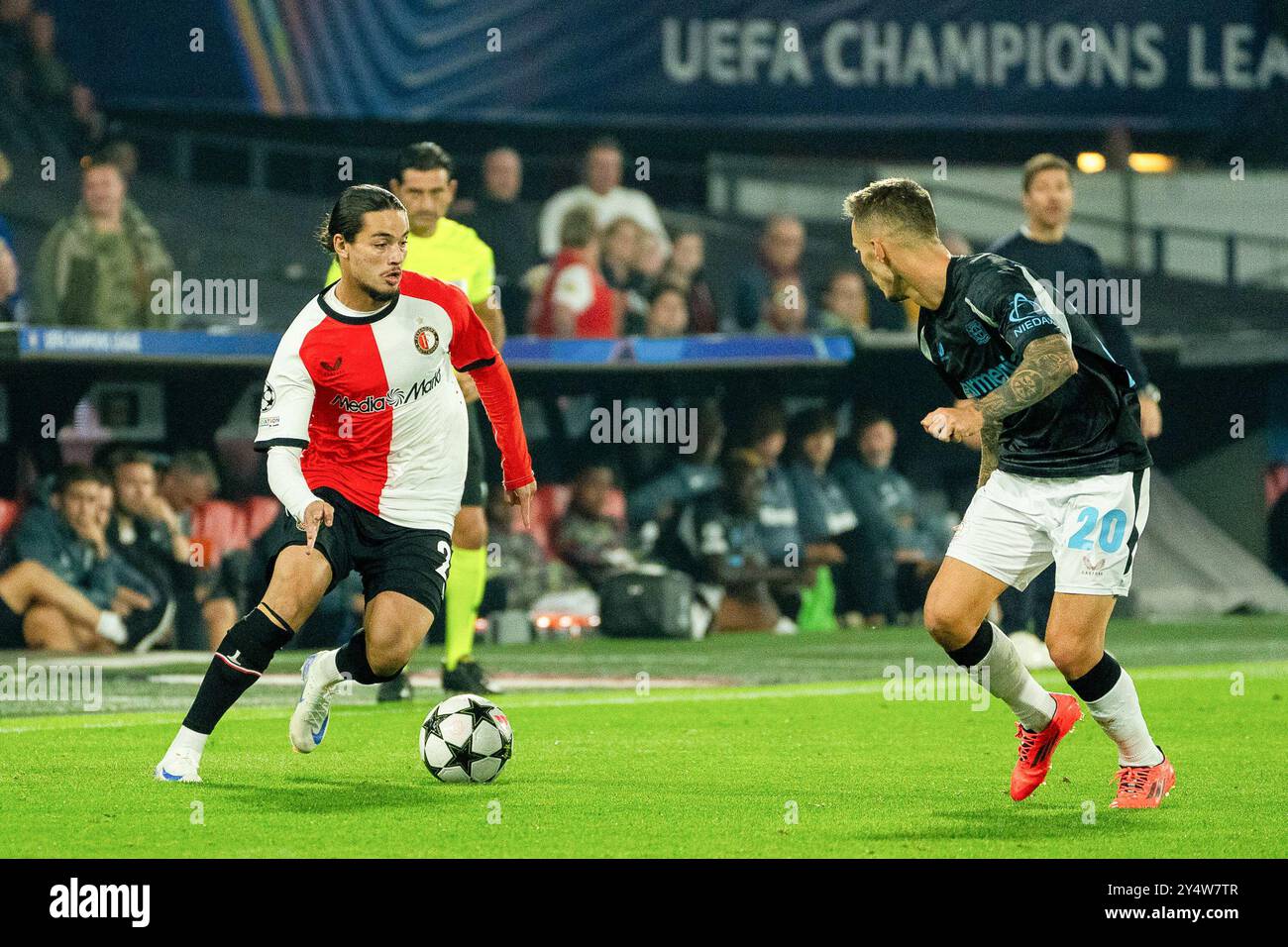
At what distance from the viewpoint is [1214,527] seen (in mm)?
18297

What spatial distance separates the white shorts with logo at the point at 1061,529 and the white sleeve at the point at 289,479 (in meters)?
2.06

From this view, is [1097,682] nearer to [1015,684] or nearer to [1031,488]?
[1015,684]

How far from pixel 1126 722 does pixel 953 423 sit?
4.13ft

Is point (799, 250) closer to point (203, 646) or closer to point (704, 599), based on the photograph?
point (704, 599)

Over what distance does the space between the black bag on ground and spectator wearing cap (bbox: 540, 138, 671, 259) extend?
111 inches

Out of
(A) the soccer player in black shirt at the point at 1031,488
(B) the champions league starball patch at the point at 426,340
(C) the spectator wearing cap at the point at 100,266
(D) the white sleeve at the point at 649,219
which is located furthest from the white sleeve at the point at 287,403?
(D) the white sleeve at the point at 649,219

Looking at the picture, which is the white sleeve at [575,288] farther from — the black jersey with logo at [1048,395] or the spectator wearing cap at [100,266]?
the black jersey with logo at [1048,395]

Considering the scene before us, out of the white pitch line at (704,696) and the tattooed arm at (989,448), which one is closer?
the tattooed arm at (989,448)

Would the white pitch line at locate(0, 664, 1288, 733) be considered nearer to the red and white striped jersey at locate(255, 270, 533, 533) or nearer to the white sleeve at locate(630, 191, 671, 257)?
the red and white striped jersey at locate(255, 270, 533, 533)

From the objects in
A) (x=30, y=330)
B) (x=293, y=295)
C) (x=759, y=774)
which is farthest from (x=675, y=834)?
(x=293, y=295)

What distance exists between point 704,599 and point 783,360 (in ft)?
6.43

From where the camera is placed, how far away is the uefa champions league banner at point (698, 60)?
1680 centimetres

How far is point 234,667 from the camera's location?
21.5 ft

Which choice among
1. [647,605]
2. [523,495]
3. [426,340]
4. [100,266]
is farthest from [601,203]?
[426,340]
